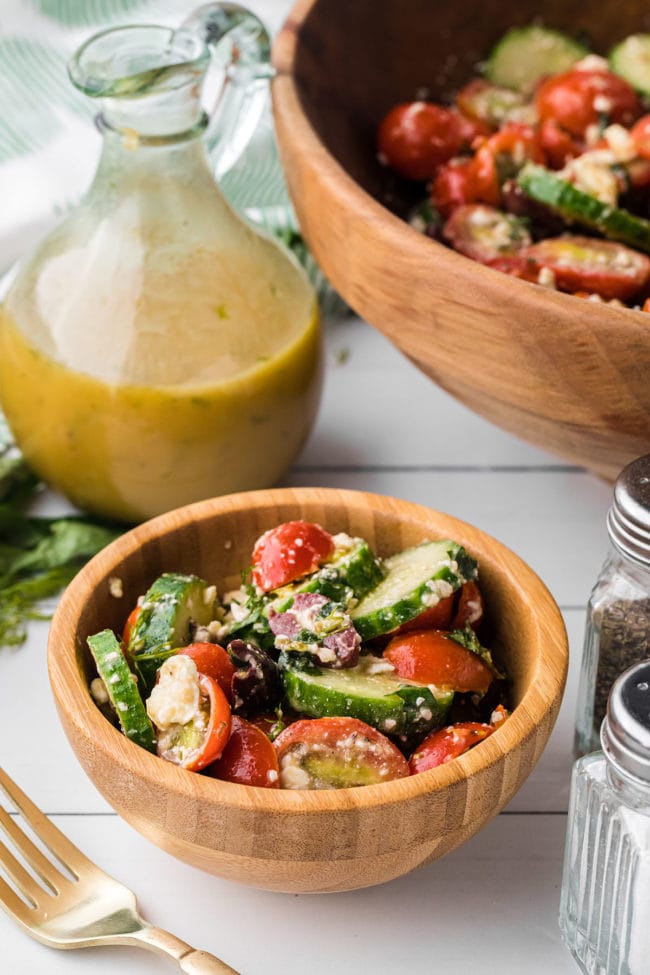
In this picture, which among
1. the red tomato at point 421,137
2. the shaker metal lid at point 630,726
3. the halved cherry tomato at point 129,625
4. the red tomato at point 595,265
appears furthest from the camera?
the red tomato at point 421,137

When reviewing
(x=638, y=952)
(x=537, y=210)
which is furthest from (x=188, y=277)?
(x=638, y=952)

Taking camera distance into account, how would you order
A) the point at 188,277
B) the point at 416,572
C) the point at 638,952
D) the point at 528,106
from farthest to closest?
the point at 528,106 → the point at 188,277 → the point at 416,572 → the point at 638,952

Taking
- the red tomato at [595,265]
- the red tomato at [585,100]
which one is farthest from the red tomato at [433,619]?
the red tomato at [585,100]

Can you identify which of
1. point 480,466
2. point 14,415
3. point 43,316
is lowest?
point 480,466

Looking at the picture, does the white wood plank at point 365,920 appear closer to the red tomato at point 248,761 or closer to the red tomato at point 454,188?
the red tomato at point 248,761

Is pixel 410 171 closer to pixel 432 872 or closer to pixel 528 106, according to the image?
pixel 528 106

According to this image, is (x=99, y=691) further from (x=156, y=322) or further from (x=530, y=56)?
(x=530, y=56)

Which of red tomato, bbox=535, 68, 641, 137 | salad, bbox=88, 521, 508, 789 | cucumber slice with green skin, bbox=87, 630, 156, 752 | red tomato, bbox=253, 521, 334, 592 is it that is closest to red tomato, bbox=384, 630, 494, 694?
salad, bbox=88, 521, 508, 789
